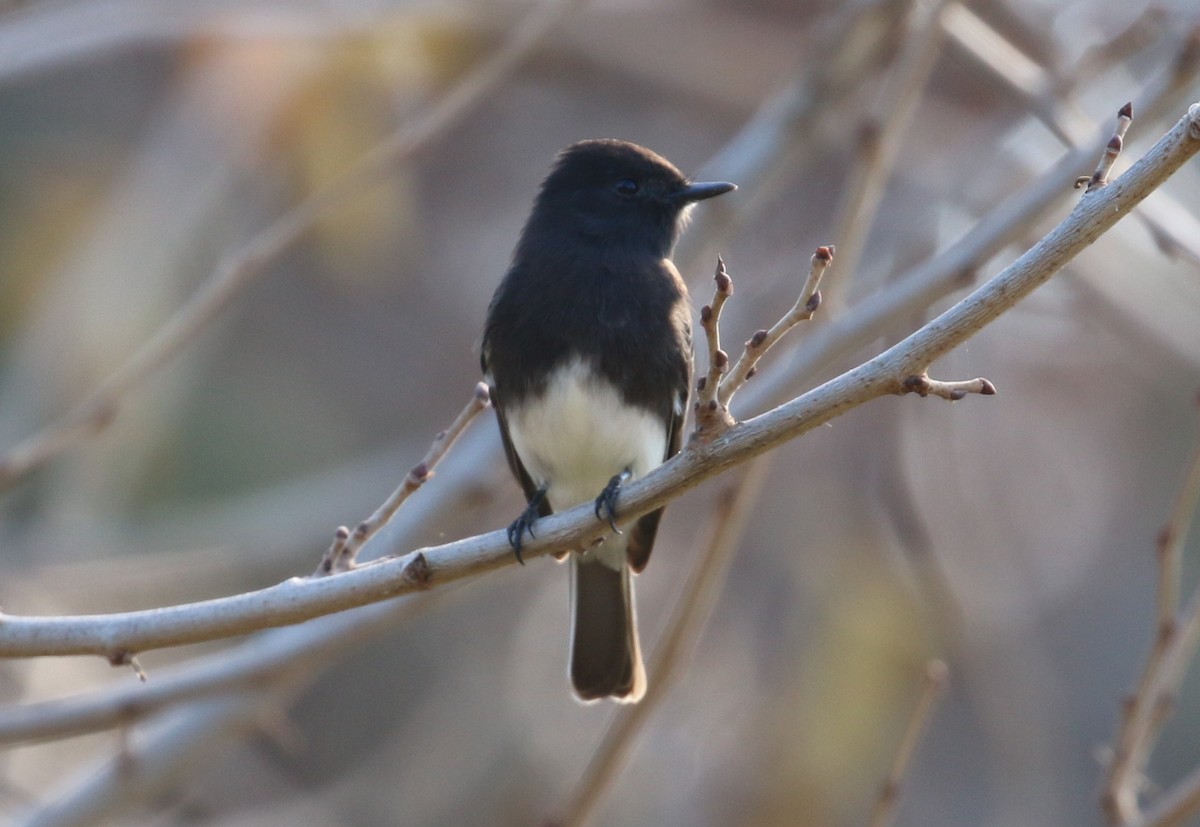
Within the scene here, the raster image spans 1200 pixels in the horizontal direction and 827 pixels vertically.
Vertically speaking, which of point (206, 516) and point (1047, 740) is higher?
point (206, 516)

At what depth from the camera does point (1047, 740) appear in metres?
7.21

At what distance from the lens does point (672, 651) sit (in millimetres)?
3373

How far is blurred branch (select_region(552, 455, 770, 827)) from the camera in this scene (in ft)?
10.6

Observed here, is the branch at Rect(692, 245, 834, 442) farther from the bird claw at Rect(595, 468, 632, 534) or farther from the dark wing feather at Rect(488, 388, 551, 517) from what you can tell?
the dark wing feather at Rect(488, 388, 551, 517)

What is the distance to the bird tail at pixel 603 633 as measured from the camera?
413 cm

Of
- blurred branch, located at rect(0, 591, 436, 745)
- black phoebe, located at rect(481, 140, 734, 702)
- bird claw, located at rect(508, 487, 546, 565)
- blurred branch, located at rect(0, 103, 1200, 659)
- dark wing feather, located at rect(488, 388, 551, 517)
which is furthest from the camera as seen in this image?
dark wing feather, located at rect(488, 388, 551, 517)

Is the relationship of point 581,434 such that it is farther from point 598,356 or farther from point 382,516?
point 382,516

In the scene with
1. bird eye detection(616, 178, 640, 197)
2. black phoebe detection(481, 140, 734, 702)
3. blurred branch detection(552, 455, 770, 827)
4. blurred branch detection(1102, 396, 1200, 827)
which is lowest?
blurred branch detection(1102, 396, 1200, 827)

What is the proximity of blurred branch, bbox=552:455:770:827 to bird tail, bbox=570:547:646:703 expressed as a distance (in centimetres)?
57

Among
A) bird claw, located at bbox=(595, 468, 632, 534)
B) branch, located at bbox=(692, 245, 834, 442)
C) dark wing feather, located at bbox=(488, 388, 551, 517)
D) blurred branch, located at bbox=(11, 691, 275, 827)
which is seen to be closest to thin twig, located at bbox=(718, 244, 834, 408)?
branch, located at bbox=(692, 245, 834, 442)

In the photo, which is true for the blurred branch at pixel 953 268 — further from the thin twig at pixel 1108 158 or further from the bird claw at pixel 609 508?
the thin twig at pixel 1108 158

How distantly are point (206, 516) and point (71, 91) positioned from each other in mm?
4171

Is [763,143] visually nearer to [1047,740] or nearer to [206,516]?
[206,516]

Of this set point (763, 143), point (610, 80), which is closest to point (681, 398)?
point (763, 143)
